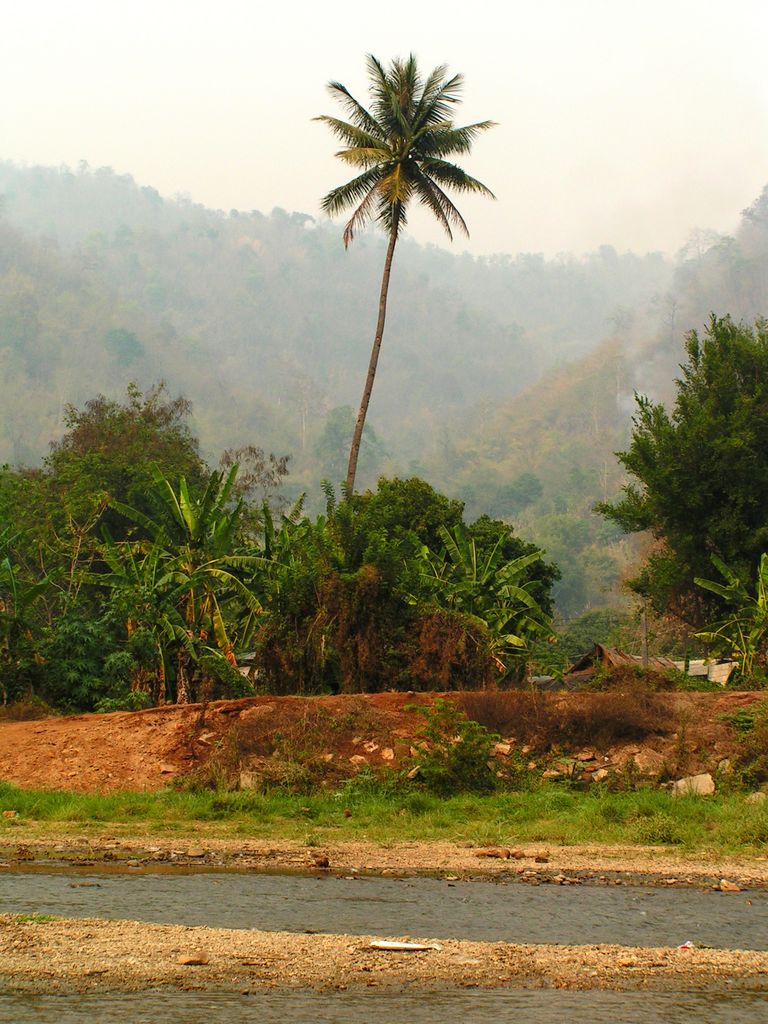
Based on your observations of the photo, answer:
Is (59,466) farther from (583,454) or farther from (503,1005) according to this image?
(583,454)

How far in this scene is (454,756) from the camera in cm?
1658

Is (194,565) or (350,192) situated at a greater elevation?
(350,192)

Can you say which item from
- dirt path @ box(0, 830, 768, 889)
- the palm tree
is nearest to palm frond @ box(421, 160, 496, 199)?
the palm tree

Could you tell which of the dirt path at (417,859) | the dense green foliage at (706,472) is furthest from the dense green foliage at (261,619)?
the dirt path at (417,859)

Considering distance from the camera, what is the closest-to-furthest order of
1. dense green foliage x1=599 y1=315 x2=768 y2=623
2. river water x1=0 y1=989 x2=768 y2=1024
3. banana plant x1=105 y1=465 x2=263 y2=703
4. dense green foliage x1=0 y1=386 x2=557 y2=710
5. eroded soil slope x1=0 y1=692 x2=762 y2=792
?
1. river water x1=0 y1=989 x2=768 y2=1024
2. eroded soil slope x1=0 y1=692 x2=762 y2=792
3. dense green foliage x1=0 y1=386 x2=557 y2=710
4. banana plant x1=105 y1=465 x2=263 y2=703
5. dense green foliage x1=599 y1=315 x2=768 y2=623

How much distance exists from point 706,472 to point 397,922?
79.2 feet

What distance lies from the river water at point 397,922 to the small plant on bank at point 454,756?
5.35m

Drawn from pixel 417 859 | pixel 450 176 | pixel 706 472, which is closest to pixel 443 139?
pixel 450 176

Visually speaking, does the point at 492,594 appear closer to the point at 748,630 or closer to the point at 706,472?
the point at 748,630

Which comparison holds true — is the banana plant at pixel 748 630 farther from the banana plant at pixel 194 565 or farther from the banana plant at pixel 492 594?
the banana plant at pixel 194 565

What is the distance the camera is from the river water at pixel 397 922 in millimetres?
6312

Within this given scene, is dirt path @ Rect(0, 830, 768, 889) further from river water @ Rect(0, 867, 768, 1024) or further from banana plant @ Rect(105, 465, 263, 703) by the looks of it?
banana plant @ Rect(105, 465, 263, 703)

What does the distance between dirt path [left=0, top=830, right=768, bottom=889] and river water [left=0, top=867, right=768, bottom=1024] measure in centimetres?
64

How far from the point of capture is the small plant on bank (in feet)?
54.0
